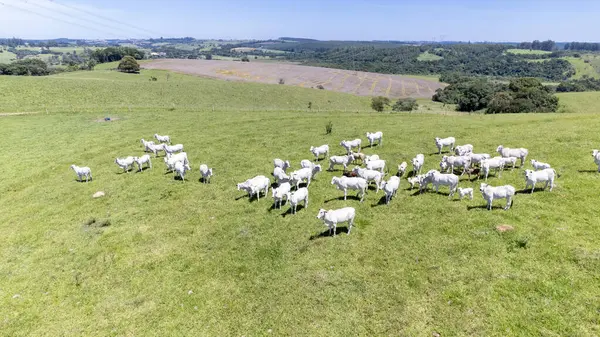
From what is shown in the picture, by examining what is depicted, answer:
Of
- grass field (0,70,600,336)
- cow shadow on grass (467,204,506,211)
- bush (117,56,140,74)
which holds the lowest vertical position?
grass field (0,70,600,336)

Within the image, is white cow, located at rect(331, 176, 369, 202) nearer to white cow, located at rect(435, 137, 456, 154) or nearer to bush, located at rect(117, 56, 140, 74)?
white cow, located at rect(435, 137, 456, 154)

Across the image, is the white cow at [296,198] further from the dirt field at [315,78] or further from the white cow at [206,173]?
the dirt field at [315,78]

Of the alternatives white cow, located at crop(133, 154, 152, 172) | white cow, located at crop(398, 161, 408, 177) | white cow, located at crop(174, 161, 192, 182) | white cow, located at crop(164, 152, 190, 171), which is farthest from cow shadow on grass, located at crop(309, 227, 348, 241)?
white cow, located at crop(133, 154, 152, 172)

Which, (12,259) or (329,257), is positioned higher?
(329,257)

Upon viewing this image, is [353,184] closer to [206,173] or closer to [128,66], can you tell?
[206,173]

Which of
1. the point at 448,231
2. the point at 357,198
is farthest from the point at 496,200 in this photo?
the point at 357,198

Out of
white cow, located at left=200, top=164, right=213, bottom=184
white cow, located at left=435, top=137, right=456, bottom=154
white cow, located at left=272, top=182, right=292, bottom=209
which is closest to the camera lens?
white cow, located at left=272, top=182, right=292, bottom=209

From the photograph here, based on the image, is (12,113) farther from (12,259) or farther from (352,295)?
(352,295)

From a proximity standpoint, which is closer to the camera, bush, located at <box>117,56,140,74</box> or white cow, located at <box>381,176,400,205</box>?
white cow, located at <box>381,176,400,205</box>
